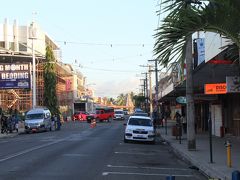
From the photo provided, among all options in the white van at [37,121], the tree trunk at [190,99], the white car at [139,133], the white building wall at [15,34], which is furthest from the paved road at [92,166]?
the white building wall at [15,34]

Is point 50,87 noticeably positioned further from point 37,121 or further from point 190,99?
point 190,99

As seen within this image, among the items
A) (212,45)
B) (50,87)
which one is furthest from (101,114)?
(212,45)

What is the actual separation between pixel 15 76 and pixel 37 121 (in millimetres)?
10978

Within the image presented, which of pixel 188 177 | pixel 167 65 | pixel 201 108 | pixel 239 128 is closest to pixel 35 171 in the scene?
pixel 188 177

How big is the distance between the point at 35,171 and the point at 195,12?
755 cm

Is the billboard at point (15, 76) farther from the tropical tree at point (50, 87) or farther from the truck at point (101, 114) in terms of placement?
the truck at point (101, 114)

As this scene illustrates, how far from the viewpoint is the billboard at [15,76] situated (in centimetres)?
5906

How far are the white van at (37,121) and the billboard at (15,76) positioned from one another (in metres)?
8.08

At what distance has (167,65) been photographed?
1105 centimetres

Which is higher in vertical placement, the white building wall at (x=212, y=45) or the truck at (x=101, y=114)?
the white building wall at (x=212, y=45)

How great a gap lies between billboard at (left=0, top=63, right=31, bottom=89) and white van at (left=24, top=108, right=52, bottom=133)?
Answer: 26.5 ft

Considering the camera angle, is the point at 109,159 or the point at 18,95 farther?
the point at 18,95

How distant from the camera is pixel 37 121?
50062 millimetres

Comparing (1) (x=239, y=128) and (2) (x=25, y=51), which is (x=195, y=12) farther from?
(2) (x=25, y=51)
